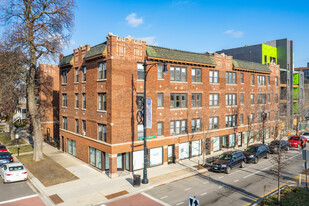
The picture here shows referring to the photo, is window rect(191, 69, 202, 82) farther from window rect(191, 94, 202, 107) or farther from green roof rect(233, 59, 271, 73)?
green roof rect(233, 59, 271, 73)

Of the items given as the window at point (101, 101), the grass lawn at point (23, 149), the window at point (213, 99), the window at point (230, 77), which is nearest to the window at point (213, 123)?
the window at point (213, 99)

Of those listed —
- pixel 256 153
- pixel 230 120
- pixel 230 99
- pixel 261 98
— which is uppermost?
pixel 261 98

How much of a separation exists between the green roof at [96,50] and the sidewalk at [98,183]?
40.8 ft

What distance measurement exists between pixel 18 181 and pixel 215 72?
26.3 m

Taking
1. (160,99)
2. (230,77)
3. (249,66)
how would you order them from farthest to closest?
(249,66), (230,77), (160,99)

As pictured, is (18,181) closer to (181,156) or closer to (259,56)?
(181,156)

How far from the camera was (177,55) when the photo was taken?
27141mm

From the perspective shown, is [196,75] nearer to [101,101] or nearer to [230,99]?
[230,99]

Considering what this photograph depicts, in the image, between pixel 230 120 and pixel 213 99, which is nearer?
pixel 213 99

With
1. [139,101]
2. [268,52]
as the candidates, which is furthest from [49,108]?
[268,52]

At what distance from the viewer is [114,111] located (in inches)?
886

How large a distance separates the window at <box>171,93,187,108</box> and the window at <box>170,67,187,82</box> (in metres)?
1.93

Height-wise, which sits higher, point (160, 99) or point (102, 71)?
point (102, 71)

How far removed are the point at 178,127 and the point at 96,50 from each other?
511 inches
